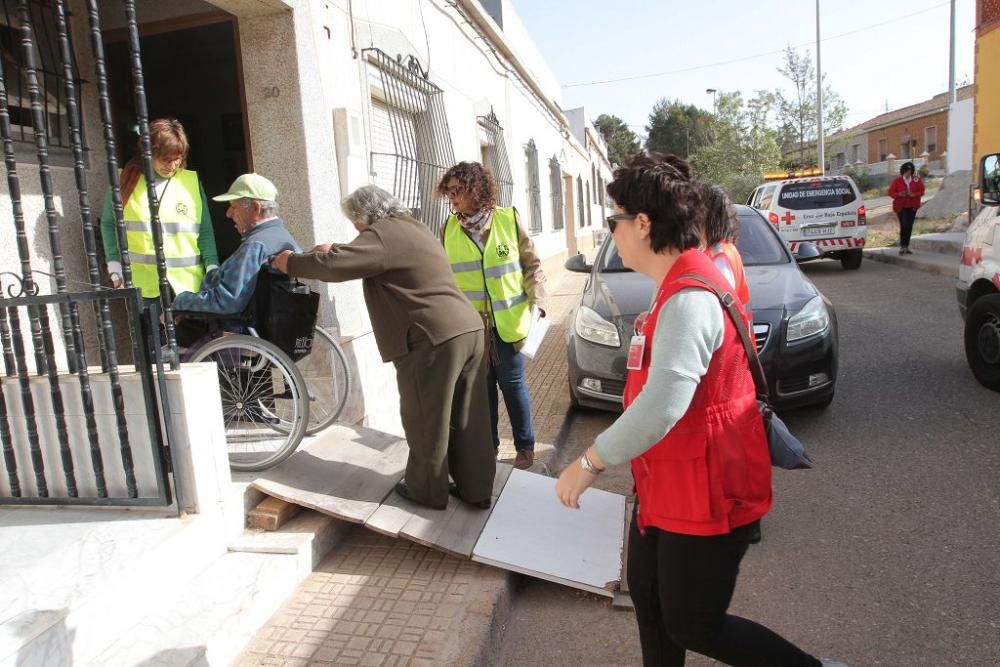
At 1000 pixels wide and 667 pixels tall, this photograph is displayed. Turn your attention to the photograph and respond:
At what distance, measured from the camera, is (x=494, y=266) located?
163 inches

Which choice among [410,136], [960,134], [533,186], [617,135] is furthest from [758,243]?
[617,135]

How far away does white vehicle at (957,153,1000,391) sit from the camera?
5344 mm

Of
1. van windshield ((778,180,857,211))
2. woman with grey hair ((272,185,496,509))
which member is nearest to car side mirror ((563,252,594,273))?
woman with grey hair ((272,185,496,509))

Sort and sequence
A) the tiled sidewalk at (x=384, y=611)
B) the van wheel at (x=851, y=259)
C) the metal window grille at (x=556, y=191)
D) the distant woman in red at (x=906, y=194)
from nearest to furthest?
the tiled sidewalk at (x=384, y=611) < the van wheel at (x=851, y=259) < the distant woman in red at (x=906, y=194) < the metal window grille at (x=556, y=191)

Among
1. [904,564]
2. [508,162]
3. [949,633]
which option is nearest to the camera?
[949,633]

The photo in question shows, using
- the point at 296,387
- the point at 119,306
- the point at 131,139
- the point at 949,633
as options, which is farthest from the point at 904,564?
the point at 131,139

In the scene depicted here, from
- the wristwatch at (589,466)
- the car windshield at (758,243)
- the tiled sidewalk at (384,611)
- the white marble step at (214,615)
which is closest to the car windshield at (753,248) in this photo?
the car windshield at (758,243)

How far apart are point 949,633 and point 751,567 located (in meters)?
0.82

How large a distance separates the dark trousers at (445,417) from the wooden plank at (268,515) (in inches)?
23.0

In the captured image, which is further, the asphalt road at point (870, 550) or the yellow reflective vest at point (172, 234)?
the yellow reflective vest at point (172, 234)

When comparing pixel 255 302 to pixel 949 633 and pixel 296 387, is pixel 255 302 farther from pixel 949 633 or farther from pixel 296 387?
pixel 949 633

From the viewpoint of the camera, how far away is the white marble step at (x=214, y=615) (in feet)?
7.89

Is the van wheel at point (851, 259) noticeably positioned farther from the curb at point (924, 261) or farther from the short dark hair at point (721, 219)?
the short dark hair at point (721, 219)

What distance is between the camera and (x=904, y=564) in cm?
328
